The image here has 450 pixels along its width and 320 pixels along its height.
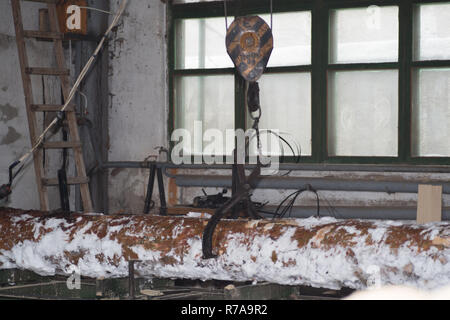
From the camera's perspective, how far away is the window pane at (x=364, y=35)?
5.30 metres

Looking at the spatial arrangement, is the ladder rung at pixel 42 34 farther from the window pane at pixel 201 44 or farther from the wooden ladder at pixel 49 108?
the window pane at pixel 201 44

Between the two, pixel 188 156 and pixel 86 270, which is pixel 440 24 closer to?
pixel 188 156

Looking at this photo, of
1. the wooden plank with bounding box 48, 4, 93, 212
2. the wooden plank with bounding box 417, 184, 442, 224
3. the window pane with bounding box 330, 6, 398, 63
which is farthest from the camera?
the wooden plank with bounding box 48, 4, 93, 212

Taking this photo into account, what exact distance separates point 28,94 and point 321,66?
2344mm

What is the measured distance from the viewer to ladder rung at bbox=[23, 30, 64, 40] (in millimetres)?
5406

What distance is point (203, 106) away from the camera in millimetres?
5891

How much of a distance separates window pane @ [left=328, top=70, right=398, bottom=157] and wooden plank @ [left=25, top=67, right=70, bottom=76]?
2.16 meters

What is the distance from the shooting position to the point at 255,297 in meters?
3.09

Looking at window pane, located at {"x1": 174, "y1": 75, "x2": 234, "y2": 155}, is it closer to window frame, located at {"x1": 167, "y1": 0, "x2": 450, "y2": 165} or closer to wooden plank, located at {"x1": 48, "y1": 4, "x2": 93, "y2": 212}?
window frame, located at {"x1": 167, "y1": 0, "x2": 450, "y2": 165}

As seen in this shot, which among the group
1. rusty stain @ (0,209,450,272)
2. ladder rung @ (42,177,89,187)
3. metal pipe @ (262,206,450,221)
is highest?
ladder rung @ (42,177,89,187)

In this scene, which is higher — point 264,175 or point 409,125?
point 409,125

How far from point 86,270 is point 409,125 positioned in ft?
9.20

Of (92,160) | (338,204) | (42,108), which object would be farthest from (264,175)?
(42,108)

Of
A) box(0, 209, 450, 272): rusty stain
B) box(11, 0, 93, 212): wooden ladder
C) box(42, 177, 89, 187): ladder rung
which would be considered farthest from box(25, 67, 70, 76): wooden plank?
box(0, 209, 450, 272): rusty stain
